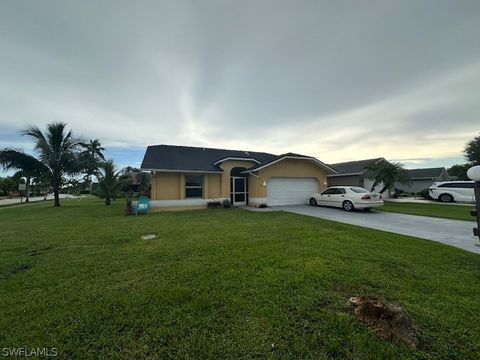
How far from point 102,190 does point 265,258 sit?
59.9ft

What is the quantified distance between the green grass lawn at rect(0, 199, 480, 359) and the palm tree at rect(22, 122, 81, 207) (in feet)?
45.4

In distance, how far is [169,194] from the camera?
14.8m

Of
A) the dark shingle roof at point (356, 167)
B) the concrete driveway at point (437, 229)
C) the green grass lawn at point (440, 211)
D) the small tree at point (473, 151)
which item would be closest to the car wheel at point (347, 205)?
the green grass lawn at point (440, 211)

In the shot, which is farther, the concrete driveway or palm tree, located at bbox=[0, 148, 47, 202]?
palm tree, located at bbox=[0, 148, 47, 202]

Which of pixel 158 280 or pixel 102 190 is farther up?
pixel 102 190

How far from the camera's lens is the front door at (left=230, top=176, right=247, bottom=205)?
16.8 m

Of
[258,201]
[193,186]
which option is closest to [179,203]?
[193,186]

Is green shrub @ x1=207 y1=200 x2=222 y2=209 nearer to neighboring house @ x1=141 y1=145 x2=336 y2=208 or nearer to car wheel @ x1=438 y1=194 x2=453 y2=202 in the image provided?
neighboring house @ x1=141 y1=145 x2=336 y2=208

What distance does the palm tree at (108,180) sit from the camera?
1795cm

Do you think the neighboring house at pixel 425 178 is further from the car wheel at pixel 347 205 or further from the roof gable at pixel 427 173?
the car wheel at pixel 347 205

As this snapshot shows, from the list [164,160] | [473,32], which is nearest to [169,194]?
[164,160]

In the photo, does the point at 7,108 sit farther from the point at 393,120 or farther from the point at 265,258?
the point at 393,120

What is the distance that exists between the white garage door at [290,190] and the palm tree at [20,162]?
18.6 meters

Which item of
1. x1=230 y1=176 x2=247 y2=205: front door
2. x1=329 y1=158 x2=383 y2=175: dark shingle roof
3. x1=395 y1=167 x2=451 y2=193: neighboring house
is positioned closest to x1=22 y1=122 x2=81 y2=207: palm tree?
x1=230 y1=176 x2=247 y2=205: front door
